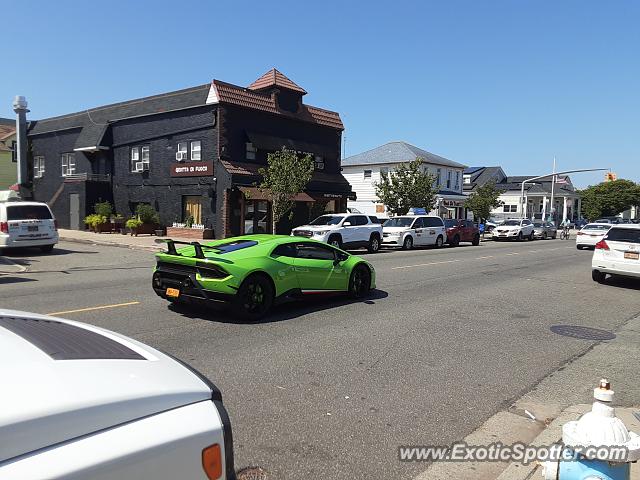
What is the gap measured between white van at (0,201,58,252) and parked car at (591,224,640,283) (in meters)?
17.5

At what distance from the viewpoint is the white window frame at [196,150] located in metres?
27.2

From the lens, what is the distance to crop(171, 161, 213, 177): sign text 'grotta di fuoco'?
26.5 m

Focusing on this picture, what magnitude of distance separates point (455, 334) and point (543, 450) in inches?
140

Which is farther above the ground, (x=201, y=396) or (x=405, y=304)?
(x=201, y=396)

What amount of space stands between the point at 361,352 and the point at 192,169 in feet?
75.1

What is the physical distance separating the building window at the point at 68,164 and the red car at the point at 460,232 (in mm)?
24660

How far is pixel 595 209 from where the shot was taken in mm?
81750

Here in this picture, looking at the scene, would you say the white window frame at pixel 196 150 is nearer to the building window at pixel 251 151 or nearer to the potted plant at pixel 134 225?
the building window at pixel 251 151

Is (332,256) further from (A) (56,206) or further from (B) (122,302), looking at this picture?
(A) (56,206)

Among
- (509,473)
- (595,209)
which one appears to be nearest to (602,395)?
(509,473)

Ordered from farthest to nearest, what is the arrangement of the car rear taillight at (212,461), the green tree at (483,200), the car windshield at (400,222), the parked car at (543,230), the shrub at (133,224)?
the green tree at (483,200) → the parked car at (543,230) → the shrub at (133,224) → the car windshield at (400,222) → the car rear taillight at (212,461)

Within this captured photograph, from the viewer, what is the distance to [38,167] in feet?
120

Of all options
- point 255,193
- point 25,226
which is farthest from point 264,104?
point 25,226

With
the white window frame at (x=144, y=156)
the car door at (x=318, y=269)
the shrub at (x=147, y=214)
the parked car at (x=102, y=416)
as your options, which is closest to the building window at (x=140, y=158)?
the white window frame at (x=144, y=156)
